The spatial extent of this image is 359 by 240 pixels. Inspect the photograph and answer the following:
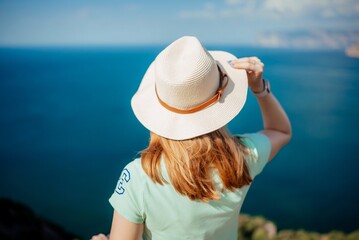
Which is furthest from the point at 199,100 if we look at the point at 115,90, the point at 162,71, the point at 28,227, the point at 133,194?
the point at 115,90

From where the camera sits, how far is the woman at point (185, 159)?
682 millimetres

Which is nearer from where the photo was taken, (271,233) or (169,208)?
(169,208)

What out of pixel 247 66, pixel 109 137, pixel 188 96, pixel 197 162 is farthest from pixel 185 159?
pixel 109 137

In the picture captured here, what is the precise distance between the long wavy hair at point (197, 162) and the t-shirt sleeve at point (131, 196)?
0.03 metres

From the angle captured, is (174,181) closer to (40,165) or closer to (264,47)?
(40,165)

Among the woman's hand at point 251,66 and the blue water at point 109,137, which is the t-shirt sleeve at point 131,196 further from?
the blue water at point 109,137

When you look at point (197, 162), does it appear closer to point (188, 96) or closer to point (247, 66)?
point (188, 96)

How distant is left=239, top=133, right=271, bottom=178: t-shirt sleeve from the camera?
80cm

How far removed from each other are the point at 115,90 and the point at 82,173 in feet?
2.30

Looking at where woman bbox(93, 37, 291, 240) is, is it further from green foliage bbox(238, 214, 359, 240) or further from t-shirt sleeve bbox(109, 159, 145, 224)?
green foliage bbox(238, 214, 359, 240)

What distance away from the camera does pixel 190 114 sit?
71 centimetres

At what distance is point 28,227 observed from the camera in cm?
206

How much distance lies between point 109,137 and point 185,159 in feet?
6.16

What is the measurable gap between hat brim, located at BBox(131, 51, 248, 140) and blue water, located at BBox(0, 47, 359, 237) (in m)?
1.66
